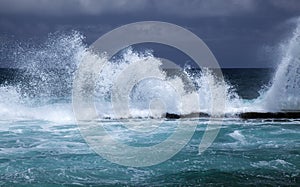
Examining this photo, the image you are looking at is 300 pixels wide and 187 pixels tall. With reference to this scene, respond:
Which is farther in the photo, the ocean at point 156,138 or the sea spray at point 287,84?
the sea spray at point 287,84

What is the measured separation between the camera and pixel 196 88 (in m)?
23.0

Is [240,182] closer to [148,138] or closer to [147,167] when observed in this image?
[147,167]

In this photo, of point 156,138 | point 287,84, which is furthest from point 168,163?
point 287,84

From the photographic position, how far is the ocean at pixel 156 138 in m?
8.46

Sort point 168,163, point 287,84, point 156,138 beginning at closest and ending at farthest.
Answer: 1. point 168,163
2. point 156,138
3. point 287,84

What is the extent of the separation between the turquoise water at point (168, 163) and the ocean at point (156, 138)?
2cm

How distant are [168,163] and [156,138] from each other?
143 inches

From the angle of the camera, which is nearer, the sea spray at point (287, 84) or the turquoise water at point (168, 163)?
the turquoise water at point (168, 163)

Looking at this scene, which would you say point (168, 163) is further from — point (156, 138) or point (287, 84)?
point (287, 84)

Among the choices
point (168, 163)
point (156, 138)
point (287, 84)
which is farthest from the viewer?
point (287, 84)

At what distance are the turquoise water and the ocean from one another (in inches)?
0.8

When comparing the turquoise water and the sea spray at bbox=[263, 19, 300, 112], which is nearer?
the turquoise water

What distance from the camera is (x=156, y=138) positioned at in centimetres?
1327

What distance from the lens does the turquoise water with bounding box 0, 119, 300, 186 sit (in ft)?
27.0
